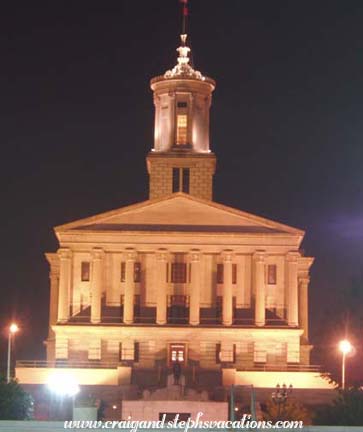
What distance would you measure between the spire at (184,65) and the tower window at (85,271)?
52.6 feet

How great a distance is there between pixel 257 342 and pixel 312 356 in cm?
967

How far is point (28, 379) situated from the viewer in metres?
108

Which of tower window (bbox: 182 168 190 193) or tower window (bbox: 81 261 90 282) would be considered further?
tower window (bbox: 182 168 190 193)

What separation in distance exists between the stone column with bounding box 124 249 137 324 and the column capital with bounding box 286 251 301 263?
407 inches

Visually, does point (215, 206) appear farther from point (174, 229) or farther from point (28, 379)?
point (28, 379)

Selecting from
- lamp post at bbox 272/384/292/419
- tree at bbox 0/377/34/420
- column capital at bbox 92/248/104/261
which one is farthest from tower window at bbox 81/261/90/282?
tree at bbox 0/377/34/420

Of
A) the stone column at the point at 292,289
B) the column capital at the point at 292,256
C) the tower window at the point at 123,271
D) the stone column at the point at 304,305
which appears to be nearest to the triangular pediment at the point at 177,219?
the column capital at the point at 292,256

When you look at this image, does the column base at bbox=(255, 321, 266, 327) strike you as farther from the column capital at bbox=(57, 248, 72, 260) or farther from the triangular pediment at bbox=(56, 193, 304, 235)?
the column capital at bbox=(57, 248, 72, 260)

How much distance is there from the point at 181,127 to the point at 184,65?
4923 mm

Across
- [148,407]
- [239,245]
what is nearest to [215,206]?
[239,245]

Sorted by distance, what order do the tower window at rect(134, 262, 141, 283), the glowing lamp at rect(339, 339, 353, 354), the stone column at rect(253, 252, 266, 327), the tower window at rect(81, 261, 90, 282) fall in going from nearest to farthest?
the glowing lamp at rect(339, 339, 353, 354)
the stone column at rect(253, 252, 266, 327)
the tower window at rect(134, 262, 141, 283)
the tower window at rect(81, 261, 90, 282)

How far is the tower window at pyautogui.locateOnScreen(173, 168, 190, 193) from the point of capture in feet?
405

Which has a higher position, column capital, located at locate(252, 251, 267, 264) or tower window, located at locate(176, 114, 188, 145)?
tower window, located at locate(176, 114, 188, 145)

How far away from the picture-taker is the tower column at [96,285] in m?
115
